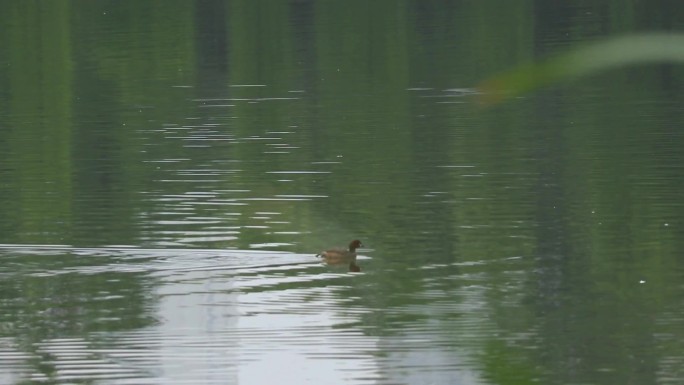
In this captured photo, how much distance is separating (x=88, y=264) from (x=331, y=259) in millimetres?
1872

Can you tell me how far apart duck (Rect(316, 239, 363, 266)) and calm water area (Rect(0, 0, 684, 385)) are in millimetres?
95

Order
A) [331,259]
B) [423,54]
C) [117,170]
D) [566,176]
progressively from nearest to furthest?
[331,259]
[566,176]
[117,170]
[423,54]

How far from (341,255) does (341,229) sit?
36.2ft

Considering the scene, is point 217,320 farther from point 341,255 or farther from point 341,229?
point 341,229

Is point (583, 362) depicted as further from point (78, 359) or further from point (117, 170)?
point (117, 170)

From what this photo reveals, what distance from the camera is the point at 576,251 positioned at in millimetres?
12969

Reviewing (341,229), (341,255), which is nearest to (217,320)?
(341,255)

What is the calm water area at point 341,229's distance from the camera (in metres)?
9.18

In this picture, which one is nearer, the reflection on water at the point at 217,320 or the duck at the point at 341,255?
the reflection on water at the point at 217,320

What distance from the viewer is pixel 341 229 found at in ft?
4.47

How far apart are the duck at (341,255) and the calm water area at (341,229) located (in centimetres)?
10

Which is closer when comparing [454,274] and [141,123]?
[454,274]

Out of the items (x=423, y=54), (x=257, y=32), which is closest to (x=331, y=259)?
(x=423, y=54)

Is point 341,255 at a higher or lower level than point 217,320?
lower
